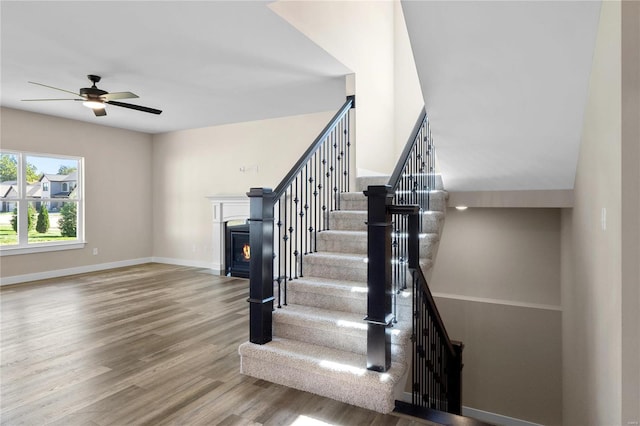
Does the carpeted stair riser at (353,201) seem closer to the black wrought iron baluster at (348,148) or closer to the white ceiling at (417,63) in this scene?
the black wrought iron baluster at (348,148)

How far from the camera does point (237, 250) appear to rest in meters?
7.09

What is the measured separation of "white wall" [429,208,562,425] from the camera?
15.9ft

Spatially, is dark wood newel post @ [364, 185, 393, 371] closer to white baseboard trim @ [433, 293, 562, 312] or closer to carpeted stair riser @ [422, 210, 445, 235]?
carpeted stair riser @ [422, 210, 445, 235]

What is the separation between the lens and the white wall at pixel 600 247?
70.2 inches

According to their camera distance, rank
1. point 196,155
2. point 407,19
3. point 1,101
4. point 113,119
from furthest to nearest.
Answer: point 196,155, point 113,119, point 1,101, point 407,19

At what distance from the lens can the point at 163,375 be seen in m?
2.79

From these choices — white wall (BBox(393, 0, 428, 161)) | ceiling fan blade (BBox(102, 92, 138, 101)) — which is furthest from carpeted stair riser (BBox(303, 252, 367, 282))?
white wall (BBox(393, 0, 428, 161))

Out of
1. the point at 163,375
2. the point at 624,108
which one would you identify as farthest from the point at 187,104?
the point at 624,108

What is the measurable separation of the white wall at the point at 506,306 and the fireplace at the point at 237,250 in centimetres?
336

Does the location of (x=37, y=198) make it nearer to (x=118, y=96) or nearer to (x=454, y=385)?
(x=118, y=96)

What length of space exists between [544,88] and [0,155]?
7511mm

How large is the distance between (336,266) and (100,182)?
19.7 feet

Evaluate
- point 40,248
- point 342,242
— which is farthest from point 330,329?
point 40,248

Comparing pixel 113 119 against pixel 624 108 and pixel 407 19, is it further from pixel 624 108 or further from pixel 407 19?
pixel 624 108
